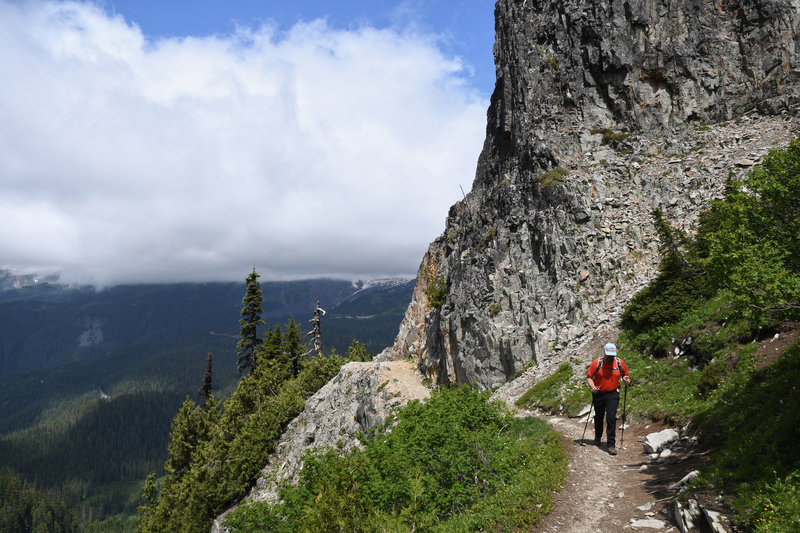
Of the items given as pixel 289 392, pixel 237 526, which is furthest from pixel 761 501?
pixel 289 392

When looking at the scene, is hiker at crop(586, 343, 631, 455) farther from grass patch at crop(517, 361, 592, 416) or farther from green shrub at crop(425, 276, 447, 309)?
green shrub at crop(425, 276, 447, 309)

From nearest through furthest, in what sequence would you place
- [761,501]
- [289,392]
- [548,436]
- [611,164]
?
[761,501], [548,436], [611,164], [289,392]

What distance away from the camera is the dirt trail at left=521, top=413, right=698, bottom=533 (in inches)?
308

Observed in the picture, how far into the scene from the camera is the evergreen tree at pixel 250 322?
51.2 metres

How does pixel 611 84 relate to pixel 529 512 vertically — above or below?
above

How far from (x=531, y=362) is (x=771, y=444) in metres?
23.1

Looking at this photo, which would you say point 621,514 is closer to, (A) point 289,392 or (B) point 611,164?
Result: (B) point 611,164

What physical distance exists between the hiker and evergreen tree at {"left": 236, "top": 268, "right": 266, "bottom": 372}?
148ft

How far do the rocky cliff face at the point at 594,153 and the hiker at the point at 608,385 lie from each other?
50.8ft

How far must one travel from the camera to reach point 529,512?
8.48 m

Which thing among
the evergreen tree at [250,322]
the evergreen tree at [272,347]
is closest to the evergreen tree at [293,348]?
the evergreen tree at [272,347]

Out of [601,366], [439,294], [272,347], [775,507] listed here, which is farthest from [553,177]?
[272,347]

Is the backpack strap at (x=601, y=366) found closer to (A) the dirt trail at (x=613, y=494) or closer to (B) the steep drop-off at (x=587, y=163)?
(A) the dirt trail at (x=613, y=494)

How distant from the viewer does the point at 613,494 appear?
9.23 metres
